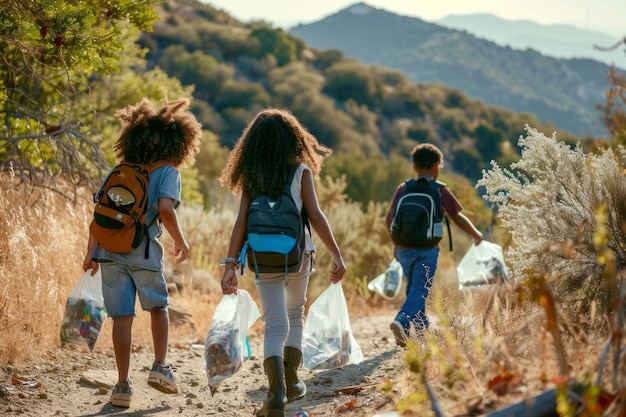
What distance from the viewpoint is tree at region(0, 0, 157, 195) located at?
588cm

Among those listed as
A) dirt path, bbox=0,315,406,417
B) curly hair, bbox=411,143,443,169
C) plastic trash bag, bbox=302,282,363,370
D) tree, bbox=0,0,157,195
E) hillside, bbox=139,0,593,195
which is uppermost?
hillside, bbox=139,0,593,195

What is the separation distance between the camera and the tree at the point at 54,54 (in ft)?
19.3

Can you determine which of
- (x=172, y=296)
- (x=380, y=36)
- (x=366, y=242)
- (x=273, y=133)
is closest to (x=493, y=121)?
(x=366, y=242)

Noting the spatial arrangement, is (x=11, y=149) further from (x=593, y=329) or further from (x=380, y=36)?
(x=380, y=36)

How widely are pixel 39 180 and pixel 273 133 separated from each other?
3538 millimetres

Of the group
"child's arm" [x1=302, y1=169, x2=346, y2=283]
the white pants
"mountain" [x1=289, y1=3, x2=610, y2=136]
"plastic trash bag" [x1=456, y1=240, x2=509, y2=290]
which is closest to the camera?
the white pants

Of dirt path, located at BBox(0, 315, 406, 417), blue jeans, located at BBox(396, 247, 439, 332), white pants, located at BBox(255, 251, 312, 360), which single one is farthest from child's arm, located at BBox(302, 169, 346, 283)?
blue jeans, located at BBox(396, 247, 439, 332)

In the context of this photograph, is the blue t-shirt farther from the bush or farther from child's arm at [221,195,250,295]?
the bush

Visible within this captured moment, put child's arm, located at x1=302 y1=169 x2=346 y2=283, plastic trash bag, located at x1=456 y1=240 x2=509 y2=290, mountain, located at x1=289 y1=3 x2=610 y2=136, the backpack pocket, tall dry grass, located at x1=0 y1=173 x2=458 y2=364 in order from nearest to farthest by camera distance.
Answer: the backpack pocket < child's arm, located at x1=302 y1=169 x2=346 y2=283 < tall dry grass, located at x1=0 y1=173 x2=458 y2=364 < plastic trash bag, located at x1=456 y1=240 x2=509 y2=290 < mountain, located at x1=289 y1=3 x2=610 y2=136

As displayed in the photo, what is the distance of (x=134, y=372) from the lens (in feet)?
21.6

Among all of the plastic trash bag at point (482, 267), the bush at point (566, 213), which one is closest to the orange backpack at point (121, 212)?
the bush at point (566, 213)

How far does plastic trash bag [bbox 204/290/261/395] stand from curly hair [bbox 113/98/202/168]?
107 cm

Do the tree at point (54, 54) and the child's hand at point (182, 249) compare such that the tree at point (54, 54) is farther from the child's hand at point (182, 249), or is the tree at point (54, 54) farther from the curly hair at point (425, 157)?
the curly hair at point (425, 157)

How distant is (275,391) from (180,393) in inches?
62.8
